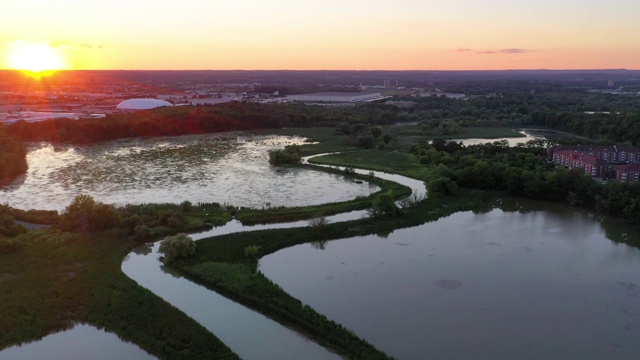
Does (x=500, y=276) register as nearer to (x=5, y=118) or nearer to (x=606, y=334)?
(x=606, y=334)

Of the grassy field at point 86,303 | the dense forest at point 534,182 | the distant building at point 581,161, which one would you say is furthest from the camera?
the distant building at point 581,161

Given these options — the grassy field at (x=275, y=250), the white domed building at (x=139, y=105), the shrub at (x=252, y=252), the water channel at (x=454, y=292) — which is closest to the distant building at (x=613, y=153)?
the grassy field at (x=275, y=250)

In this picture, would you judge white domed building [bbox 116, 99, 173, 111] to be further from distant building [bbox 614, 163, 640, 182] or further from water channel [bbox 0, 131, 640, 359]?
distant building [bbox 614, 163, 640, 182]

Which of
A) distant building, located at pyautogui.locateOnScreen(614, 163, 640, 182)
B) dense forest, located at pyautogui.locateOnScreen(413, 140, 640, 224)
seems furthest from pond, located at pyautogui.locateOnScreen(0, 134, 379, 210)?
distant building, located at pyautogui.locateOnScreen(614, 163, 640, 182)

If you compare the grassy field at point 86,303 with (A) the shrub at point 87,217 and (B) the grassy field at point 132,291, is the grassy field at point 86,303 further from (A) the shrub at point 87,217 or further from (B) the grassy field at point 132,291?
(A) the shrub at point 87,217

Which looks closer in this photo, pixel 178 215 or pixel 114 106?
pixel 178 215

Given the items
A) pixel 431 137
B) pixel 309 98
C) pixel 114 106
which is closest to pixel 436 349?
pixel 431 137

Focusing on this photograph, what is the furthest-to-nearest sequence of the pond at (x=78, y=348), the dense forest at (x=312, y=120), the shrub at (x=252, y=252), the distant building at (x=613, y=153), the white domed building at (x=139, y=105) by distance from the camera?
1. the white domed building at (x=139, y=105)
2. the dense forest at (x=312, y=120)
3. the distant building at (x=613, y=153)
4. the shrub at (x=252, y=252)
5. the pond at (x=78, y=348)
